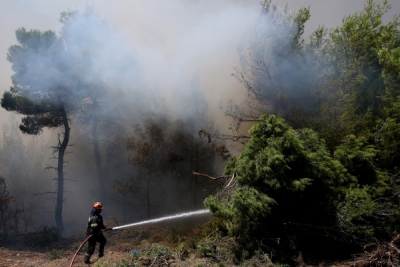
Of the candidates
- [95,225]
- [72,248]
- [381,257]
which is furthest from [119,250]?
[381,257]

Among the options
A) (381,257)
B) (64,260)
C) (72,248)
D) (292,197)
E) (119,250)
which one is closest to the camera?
(381,257)

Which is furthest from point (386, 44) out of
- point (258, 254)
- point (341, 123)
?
point (258, 254)

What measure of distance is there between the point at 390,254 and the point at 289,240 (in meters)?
2.50

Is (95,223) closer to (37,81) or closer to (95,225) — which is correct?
(95,225)

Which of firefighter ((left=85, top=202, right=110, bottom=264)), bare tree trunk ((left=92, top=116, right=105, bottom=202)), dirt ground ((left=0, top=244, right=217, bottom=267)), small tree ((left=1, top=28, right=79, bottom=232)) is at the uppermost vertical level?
small tree ((left=1, top=28, right=79, bottom=232))

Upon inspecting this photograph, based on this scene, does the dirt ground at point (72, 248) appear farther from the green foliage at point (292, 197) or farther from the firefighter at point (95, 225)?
the green foliage at point (292, 197)

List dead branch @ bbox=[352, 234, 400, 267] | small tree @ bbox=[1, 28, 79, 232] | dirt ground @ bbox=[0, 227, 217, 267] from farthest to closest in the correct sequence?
small tree @ bbox=[1, 28, 79, 232] → dirt ground @ bbox=[0, 227, 217, 267] → dead branch @ bbox=[352, 234, 400, 267]

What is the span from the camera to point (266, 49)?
15.2 metres

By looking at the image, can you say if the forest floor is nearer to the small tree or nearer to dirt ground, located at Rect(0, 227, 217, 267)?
dirt ground, located at Rect(0, 227, 217, 267)

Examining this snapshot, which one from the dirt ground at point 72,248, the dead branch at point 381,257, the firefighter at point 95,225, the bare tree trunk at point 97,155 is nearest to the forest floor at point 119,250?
the dirt ground at point 72,248

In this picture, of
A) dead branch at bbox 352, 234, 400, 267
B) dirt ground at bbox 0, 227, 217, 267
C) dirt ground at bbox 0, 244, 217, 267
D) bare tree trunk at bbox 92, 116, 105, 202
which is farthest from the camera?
bare tree trunk at bbox 92, 116, 105, 202

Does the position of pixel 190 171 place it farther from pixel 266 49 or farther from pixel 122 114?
pixel 266 49

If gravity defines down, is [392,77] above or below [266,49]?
below

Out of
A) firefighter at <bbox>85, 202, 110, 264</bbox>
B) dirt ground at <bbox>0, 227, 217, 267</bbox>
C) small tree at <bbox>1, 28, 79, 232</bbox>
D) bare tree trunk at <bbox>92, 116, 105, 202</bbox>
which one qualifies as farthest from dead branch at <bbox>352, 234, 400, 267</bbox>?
bare tree trunk at <bbox>92, 116, 105, 202</bbox>
